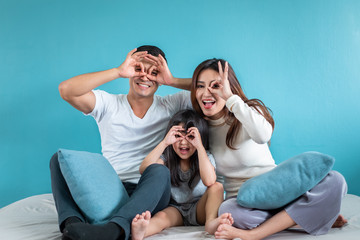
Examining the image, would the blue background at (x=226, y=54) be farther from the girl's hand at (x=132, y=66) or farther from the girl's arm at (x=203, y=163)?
the girl's arm at (x=203, y=163)

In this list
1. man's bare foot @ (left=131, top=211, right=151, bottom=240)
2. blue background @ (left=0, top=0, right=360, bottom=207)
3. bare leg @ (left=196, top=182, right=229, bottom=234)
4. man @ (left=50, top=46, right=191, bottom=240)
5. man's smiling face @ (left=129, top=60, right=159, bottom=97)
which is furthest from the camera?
blue background @ (left=0, top=0, right=360, bottom=207)

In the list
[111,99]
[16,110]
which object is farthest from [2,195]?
[111,99]

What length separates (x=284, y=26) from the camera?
7.83ft

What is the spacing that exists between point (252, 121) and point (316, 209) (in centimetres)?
41

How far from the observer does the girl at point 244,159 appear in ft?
4.04

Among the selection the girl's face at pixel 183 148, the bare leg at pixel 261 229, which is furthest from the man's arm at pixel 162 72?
the bare leg at pixel 261 229

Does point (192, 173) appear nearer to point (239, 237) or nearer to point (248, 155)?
point (248, 155)

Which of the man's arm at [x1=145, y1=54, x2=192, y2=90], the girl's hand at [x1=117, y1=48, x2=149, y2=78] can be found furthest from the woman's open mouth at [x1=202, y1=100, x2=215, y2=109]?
the girl's hand at [x1=117, y1=48, x2=149, y2=78]

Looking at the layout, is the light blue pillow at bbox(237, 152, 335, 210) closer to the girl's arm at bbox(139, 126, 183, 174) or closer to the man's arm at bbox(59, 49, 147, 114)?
the girl's arm at bbox(139, 126, 183, 174)

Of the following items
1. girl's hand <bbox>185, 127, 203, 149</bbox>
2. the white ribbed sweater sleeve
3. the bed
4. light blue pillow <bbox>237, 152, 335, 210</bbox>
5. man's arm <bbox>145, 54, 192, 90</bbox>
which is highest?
man's arm <bbox>145, 54, 192, 90</bbox>

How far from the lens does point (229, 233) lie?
1200 millimetres

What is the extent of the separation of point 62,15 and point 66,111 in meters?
0.61

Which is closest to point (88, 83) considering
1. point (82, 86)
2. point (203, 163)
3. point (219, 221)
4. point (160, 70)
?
point (82, 86)

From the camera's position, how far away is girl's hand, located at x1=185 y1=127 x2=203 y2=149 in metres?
1.57
